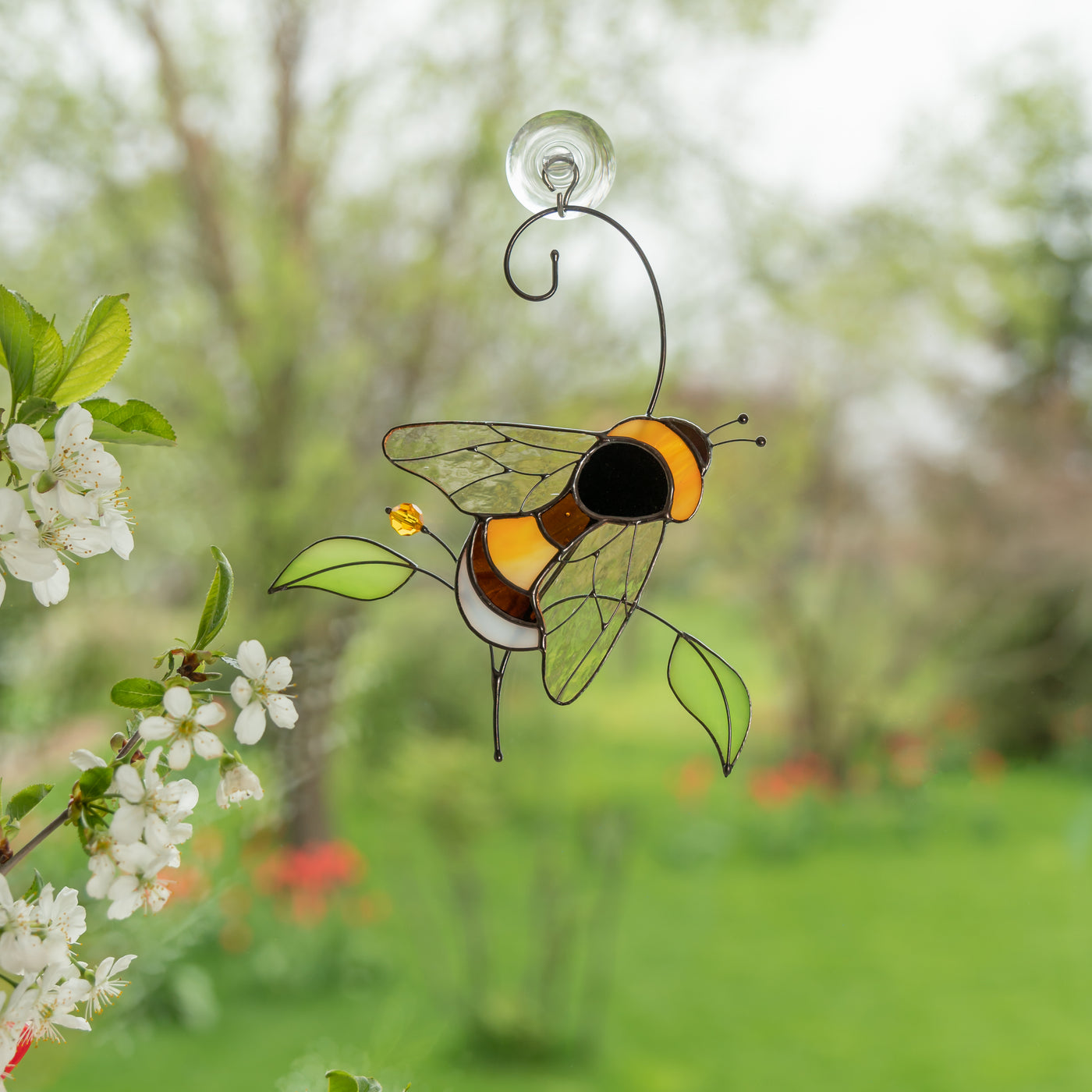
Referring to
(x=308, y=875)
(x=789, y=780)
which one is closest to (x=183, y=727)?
(x=308, y=875)

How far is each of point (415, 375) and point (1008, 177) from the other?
70.5 inches

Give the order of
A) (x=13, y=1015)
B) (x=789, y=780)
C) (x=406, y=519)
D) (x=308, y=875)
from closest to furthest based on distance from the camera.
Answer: (x=13, y=1015) < (x=406, y=519) < (x=308, y=875) < (x=789, y=780)

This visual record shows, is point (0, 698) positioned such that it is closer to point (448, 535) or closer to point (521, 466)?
point (448, 535)

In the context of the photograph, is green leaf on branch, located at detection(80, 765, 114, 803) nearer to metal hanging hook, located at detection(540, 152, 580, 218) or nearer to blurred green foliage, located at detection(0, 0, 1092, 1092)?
metal hanging hook, located at detection(540, 152, 580, 218)

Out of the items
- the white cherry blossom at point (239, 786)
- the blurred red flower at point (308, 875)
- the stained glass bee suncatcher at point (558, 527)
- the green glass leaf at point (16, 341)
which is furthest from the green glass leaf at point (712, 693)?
the blurred red flower at point (308, 875)

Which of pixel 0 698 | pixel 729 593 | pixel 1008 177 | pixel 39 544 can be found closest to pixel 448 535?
pixel 0 698

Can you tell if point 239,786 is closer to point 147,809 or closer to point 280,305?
point 147,809

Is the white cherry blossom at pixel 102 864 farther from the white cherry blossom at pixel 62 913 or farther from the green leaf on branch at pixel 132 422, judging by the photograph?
the green leaf on branch at pixel 132 422

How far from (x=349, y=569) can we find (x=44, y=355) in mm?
172

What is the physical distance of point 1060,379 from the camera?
116 inches

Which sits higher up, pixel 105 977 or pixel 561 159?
pixel 561 159

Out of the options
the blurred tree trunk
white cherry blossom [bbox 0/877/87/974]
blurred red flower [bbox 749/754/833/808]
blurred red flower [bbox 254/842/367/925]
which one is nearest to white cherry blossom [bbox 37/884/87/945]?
white cherry blossom [bbox 0/877/87/974]

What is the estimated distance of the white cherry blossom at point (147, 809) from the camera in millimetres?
323

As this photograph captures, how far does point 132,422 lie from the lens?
0.37 m
